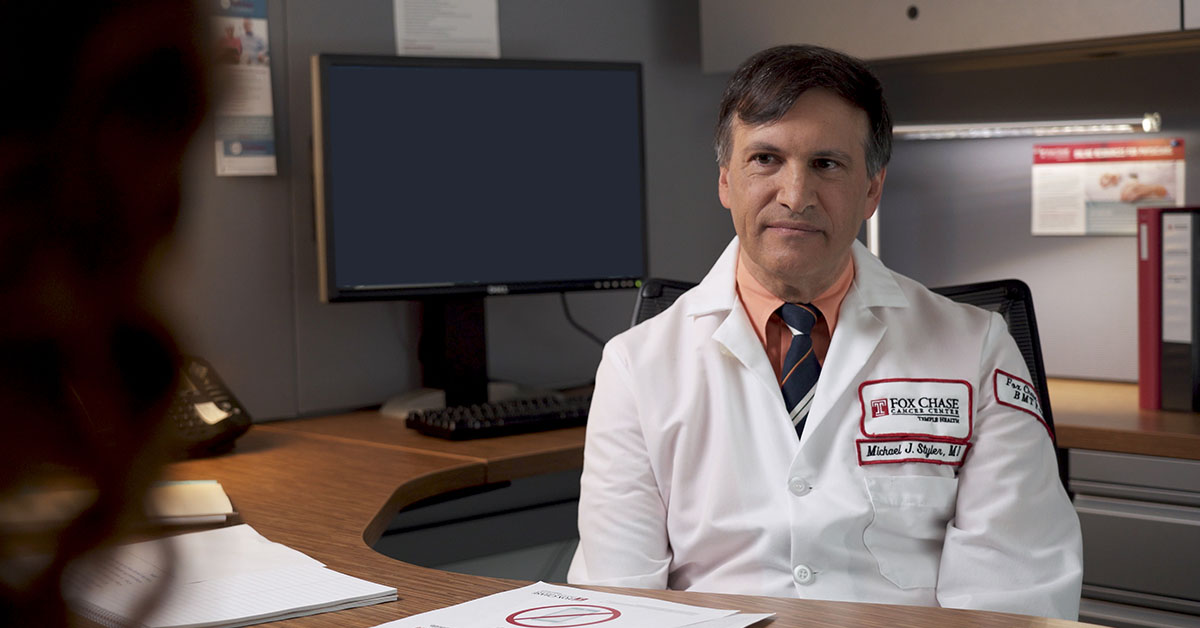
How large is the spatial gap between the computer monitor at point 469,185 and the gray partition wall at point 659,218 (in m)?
0.06

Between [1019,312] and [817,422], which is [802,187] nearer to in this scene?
[817,422]

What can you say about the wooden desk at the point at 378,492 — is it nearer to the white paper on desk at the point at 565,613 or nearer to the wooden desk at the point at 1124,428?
the white paper on desk at the point at 565,613

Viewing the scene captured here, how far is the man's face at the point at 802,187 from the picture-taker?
4.47 feet

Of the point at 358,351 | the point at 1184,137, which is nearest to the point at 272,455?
the point at 358,351

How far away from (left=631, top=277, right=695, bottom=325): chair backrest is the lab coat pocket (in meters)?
0.48

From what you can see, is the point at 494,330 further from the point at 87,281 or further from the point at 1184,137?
the point at 87,281

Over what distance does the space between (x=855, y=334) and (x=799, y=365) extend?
8 cm

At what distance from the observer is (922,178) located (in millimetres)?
2650

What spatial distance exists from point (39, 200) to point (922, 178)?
8.53ft

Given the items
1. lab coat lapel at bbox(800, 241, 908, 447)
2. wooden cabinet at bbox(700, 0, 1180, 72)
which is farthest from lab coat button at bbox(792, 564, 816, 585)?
wooden cabinet at bbox(700, 0, 1180, 72)

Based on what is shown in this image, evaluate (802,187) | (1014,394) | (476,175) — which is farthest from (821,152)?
(476,175)

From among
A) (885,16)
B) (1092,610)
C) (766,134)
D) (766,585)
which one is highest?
(885,16)

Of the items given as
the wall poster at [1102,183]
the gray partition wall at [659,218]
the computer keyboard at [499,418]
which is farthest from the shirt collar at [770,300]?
the wall poster at [1102,183]

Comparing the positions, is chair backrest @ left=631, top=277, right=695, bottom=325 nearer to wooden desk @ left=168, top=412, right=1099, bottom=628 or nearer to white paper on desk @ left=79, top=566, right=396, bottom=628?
wooden desk @ left=168, top=412, right=1099, bottom=628
